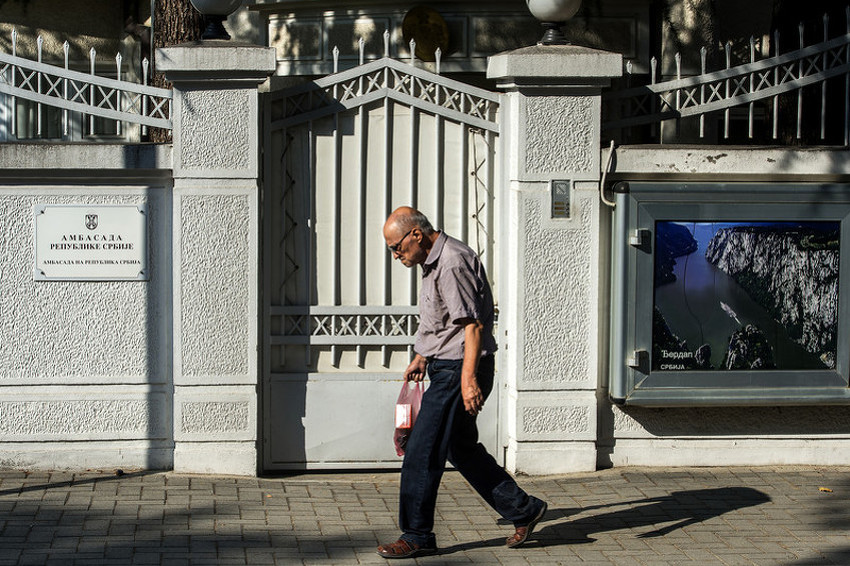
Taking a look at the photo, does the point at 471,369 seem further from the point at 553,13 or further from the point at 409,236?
the point at 553,13

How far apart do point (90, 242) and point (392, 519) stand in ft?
8.02

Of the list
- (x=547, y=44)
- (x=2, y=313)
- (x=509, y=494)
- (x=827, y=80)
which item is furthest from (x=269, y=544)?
(x=827, y=80)

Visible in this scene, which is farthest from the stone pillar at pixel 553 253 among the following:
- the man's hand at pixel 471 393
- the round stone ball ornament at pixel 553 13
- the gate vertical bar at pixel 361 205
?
the man's hand at pixel 471 393

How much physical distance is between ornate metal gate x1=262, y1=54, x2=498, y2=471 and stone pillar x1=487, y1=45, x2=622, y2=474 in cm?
28

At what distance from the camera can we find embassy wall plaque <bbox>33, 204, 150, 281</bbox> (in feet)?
23.8

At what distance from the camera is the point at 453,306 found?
5.80 metres

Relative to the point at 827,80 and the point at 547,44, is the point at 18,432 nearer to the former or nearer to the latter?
the point at 547,44

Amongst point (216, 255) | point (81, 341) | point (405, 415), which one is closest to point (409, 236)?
point (405, 415)

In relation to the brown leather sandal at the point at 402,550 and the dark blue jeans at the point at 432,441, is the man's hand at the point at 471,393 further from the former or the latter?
the brown leather sandal at the point at 402,550

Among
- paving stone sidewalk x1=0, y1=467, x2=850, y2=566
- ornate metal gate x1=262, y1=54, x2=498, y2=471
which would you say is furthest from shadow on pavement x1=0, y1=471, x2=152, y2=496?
ornate metal gate x1=262, y1=54, x2=498, y2=471

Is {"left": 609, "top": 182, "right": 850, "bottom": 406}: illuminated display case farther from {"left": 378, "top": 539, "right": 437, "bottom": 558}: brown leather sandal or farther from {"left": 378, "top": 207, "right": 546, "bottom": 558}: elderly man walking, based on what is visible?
{"left": 378, "top": 539, "right": 437, "bottom": 558}: brown leather sandal

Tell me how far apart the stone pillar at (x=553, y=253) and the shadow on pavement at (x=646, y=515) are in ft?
2.18

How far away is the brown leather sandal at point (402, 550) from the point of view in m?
5.95

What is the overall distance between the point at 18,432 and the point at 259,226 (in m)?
1.88
